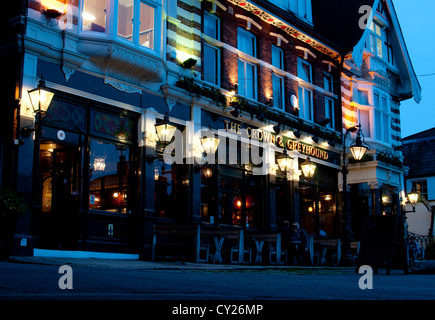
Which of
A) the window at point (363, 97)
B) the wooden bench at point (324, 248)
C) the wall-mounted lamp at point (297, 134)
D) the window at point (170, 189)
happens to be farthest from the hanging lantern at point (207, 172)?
the window at point (363, 97)

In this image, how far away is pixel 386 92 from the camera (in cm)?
2775

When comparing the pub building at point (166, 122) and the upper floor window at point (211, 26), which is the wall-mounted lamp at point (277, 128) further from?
the upper floor window at point (211, 26)

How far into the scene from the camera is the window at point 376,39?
90.1 ft

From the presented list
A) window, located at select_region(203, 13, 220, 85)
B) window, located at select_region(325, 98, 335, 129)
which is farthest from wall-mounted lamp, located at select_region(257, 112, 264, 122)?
window, located at select_region(325, 98, 335, 129)

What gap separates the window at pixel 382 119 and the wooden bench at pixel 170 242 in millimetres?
13348

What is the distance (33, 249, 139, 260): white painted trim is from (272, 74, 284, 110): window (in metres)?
9.22

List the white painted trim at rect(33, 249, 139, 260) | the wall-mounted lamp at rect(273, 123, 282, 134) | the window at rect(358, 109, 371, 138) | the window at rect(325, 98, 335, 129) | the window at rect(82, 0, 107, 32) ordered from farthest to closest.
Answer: the window at rect(358, 109, 371, 138)
the window at rect(325, 98, 335, 129)
the wall-mounted lamp at rect(273, 123, 282, 134)
the window at rect(82, 0, 107, 32)
the white painted trim at rect(33, 249, 139, 260)


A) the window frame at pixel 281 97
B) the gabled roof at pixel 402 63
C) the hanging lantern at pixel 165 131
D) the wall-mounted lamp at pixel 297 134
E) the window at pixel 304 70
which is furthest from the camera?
the gabled roof at pixel 402 63

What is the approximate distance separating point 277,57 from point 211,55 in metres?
3.98

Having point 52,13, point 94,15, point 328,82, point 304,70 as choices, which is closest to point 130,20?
point 94,15

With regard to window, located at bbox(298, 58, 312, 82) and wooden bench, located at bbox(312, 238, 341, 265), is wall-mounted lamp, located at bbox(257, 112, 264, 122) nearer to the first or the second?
window, located at bbox(298, 58, 312, 82)

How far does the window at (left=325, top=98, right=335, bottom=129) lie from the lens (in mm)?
25234

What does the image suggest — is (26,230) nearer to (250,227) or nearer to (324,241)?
(250,227)

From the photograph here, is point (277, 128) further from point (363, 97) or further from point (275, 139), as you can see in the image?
point (363, 97)
